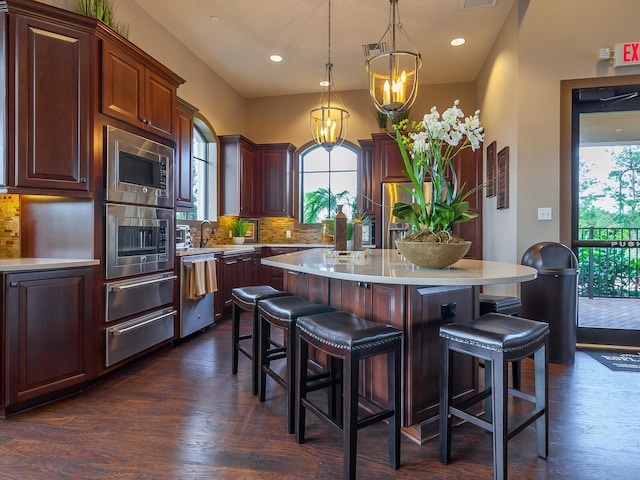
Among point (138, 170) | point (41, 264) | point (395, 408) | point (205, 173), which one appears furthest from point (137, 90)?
point (395, 408)

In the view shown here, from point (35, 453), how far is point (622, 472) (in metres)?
2.84

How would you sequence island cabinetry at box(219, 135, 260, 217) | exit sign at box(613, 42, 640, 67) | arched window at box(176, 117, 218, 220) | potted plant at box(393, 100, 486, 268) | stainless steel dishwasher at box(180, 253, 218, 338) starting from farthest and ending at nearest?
island cabinetry at box(219, 135, 260, 217) < arched window at box(176, 117, 218, 220) < stainless steel dishwasher at box(180, 253, 218, 338) < exit sign at box(613, 42, 640, 67) < potted plant at box(393, 100, 486, 268)

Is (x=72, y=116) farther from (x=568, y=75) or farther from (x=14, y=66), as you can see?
(x=568, y=75)

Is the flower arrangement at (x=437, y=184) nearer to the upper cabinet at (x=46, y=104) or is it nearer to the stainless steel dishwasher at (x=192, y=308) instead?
the upper cabinet at (x=46, y=104)

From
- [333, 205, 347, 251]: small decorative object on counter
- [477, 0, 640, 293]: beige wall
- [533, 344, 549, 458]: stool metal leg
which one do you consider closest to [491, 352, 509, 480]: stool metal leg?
[533, 344, 549, 458]: stool metal leg

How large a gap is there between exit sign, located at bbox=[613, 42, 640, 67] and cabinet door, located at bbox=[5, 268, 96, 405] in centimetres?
475

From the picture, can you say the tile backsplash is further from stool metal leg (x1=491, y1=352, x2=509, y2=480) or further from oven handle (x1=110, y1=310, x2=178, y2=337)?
stool metal leg (x1=491, y1=352, x2=509, y2=480)

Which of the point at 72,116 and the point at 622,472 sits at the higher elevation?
the point at 72,116

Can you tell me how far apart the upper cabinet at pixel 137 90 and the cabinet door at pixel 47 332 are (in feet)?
4.14

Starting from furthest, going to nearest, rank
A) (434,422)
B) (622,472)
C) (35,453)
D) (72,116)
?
(72,116), (434,422), (35,453), (622,472)

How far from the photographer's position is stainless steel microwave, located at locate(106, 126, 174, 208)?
277 cm

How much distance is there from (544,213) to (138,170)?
364cm

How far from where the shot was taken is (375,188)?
223 inches

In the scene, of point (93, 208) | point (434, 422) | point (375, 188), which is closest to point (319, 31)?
point (375, 188)
